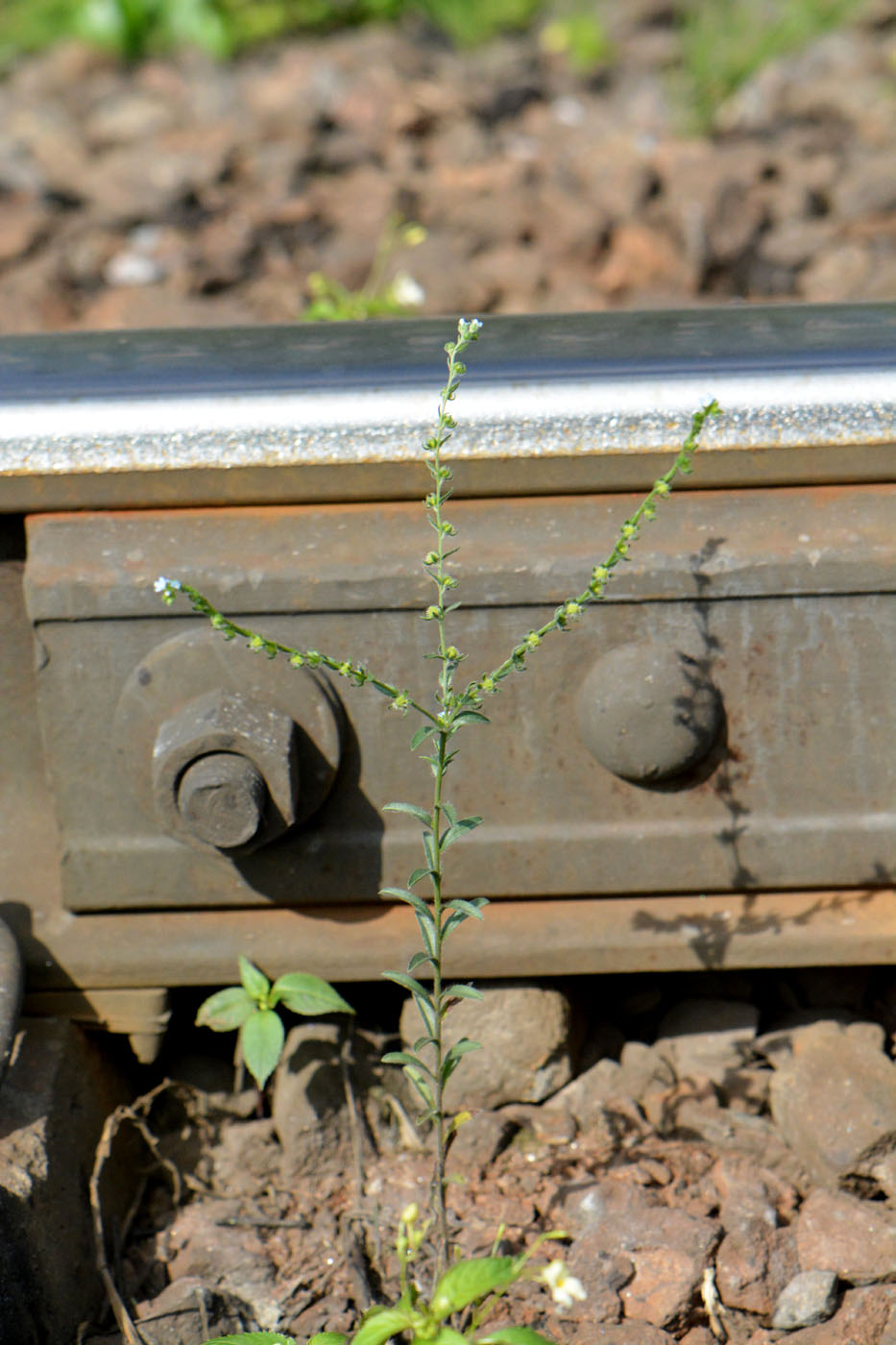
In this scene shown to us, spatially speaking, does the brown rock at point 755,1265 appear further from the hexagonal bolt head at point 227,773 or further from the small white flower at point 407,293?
the small white flower at point 407,293

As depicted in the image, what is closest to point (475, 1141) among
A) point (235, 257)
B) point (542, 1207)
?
point (542, 1207)

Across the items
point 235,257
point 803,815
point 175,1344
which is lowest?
point 175,1344

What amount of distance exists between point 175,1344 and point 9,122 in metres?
4.46

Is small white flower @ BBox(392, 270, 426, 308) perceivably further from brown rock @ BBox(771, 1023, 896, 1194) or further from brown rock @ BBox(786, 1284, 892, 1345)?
brown rock @ BBox(786, 1284, 892, 1345)

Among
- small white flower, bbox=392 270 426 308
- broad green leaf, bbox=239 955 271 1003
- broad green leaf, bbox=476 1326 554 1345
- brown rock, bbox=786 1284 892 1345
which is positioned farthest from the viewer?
small white flower, bbox=392 270 426 308

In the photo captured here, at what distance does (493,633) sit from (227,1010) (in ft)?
1.90

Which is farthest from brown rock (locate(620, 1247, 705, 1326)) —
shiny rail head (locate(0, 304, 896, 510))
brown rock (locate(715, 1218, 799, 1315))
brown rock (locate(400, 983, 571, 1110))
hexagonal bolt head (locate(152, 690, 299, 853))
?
shiny rail head (locate(0, 304, 896, 510))

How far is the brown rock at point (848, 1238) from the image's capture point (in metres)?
1.47

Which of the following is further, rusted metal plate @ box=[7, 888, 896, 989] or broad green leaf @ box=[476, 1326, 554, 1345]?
rusted metal plate @ box=[7, 888, 896, 989]

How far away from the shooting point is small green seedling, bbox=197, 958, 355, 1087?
5.14ft

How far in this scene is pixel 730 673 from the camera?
60.9 inches

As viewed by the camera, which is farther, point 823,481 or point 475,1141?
point 475,1141

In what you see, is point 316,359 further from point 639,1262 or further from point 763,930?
point 639,1262

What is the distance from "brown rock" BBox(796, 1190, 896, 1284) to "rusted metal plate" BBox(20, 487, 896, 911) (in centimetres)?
39
